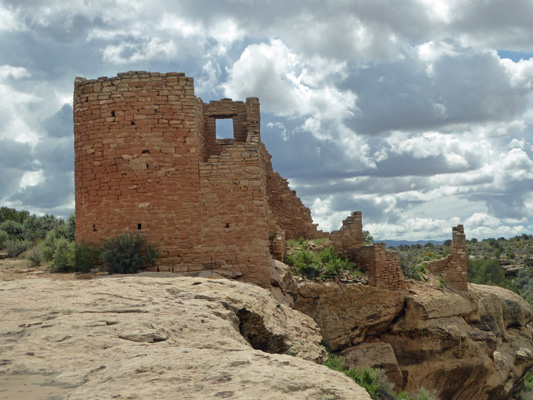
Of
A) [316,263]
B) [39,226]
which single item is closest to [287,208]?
[316,263]

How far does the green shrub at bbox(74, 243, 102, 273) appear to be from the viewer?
11.1 meters

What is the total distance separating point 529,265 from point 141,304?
37.8m

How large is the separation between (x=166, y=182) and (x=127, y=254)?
1670mm

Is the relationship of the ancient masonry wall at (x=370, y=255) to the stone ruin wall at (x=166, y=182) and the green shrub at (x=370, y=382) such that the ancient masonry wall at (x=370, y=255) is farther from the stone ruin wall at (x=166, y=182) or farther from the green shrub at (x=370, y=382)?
the stone ruin wall at (x=166, y=182)

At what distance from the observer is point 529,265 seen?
38844mm

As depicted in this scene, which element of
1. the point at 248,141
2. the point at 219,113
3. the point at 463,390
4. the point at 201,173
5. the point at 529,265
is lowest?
the point at 463,390

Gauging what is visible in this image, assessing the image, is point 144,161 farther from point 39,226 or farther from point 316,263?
point 39,226

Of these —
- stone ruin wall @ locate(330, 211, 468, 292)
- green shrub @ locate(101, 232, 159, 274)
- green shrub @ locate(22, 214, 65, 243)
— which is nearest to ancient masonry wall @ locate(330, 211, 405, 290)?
stone ruin wall @ locate(330, 211, 468, 292)

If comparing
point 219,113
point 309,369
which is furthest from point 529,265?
point 309,369

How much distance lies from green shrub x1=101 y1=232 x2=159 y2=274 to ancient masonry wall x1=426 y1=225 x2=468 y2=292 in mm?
10789

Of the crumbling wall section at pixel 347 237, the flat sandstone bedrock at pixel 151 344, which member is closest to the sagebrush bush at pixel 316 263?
the crumbling wall section at pixel 347 237

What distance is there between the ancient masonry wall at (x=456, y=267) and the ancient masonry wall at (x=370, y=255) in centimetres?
269

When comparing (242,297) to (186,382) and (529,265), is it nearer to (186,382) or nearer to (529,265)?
(186,382)

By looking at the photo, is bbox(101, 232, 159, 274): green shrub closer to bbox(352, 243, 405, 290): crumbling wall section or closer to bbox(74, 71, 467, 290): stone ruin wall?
bbox(74, 71, 467, 290): stone ruin wall
